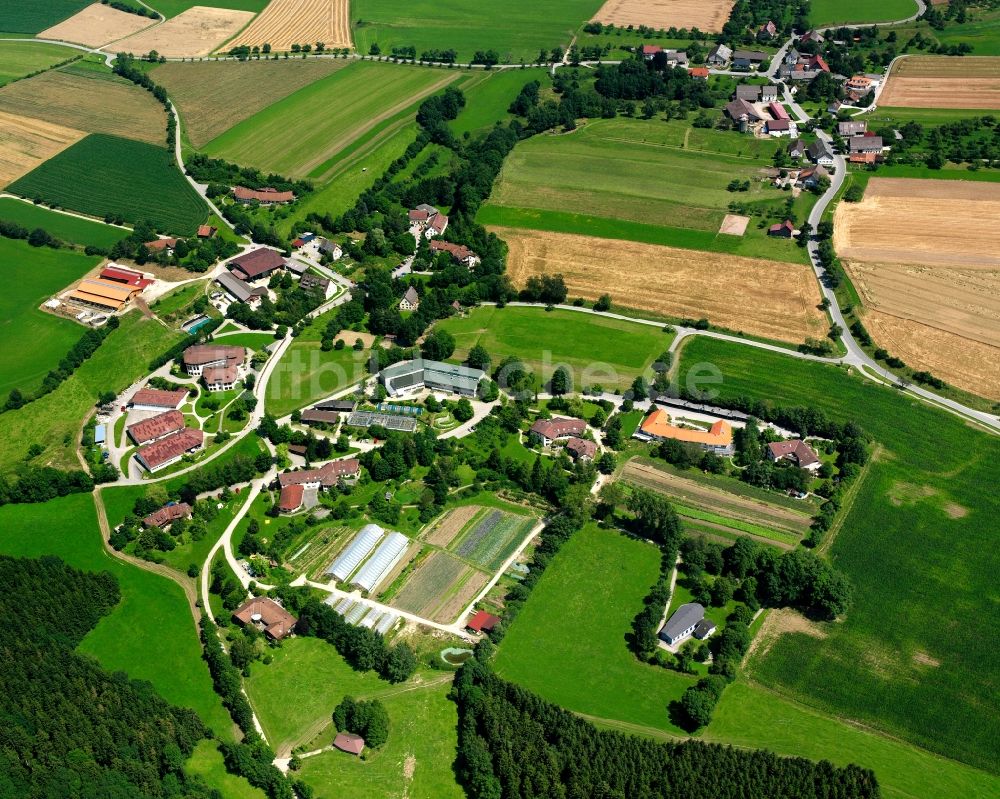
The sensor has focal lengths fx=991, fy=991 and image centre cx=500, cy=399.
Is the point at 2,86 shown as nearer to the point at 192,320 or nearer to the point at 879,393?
the point at 192,320

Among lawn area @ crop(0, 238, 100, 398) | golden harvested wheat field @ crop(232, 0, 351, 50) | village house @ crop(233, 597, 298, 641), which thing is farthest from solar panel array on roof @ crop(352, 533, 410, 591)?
golden harvested wheat field @ crop(232, 0, 351, 50)

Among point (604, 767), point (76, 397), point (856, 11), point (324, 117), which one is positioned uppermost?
point (856, 11)

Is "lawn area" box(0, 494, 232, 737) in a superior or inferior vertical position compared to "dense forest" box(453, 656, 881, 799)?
inferior

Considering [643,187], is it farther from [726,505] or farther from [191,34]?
[191,34]

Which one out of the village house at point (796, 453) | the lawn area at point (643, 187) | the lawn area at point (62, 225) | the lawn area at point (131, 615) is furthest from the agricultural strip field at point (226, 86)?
the village house at point (796, 453)

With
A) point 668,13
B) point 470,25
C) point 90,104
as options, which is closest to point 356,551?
point 90,104

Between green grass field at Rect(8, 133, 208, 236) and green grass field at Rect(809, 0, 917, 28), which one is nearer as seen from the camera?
green grass field at Rect(8, 133, 208, 236)

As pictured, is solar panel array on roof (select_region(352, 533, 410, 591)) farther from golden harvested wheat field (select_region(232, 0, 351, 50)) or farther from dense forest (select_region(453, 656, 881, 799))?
golden harvested wheat field (select_region(232, 0, 351, 50))

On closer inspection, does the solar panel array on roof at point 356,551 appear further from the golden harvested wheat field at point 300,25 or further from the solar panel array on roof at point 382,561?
the golden harvested wheat field at point 300,25
